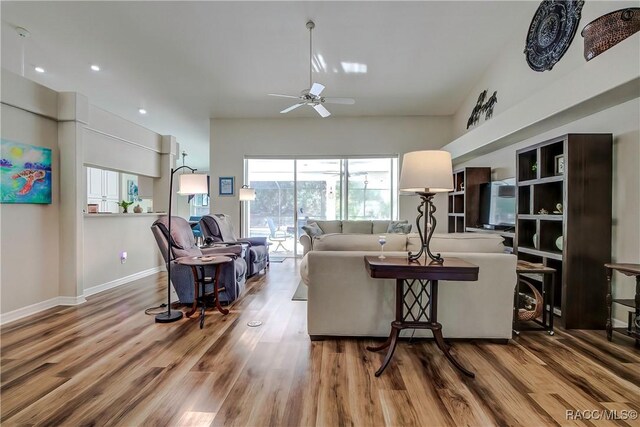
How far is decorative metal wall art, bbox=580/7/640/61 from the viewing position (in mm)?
2285

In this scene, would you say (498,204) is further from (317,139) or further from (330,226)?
(317,139)

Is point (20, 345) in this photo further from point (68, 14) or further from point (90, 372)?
point (68, 14)

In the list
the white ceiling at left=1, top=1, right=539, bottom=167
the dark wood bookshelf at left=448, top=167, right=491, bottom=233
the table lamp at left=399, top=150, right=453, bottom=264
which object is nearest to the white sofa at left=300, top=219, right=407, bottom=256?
the dark wood bookshelf at left=448, top=167, right=491, bottom=233

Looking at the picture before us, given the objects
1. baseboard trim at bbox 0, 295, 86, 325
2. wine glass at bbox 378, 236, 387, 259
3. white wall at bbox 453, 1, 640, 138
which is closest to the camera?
white wall at bbox 453, 1, 640, 138

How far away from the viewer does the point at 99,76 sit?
4859mm

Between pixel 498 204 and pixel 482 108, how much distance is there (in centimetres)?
185

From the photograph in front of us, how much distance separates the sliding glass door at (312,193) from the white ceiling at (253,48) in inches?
52.4

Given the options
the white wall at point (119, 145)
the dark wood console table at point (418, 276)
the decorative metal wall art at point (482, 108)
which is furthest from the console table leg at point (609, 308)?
the white wall at point (119, 145)

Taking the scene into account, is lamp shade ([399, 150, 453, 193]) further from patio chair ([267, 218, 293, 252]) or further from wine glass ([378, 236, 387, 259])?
patio chair ([267, 218, 293, 252])

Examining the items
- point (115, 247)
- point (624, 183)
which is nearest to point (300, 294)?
point (115, 247)

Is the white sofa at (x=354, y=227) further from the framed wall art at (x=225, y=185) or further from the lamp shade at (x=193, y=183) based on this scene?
the lamp shade at (x=193, y=183)

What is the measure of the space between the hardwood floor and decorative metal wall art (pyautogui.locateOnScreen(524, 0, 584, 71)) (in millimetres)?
3094

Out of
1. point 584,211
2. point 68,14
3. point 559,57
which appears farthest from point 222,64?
point 584,211

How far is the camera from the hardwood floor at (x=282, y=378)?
5.21 feet
